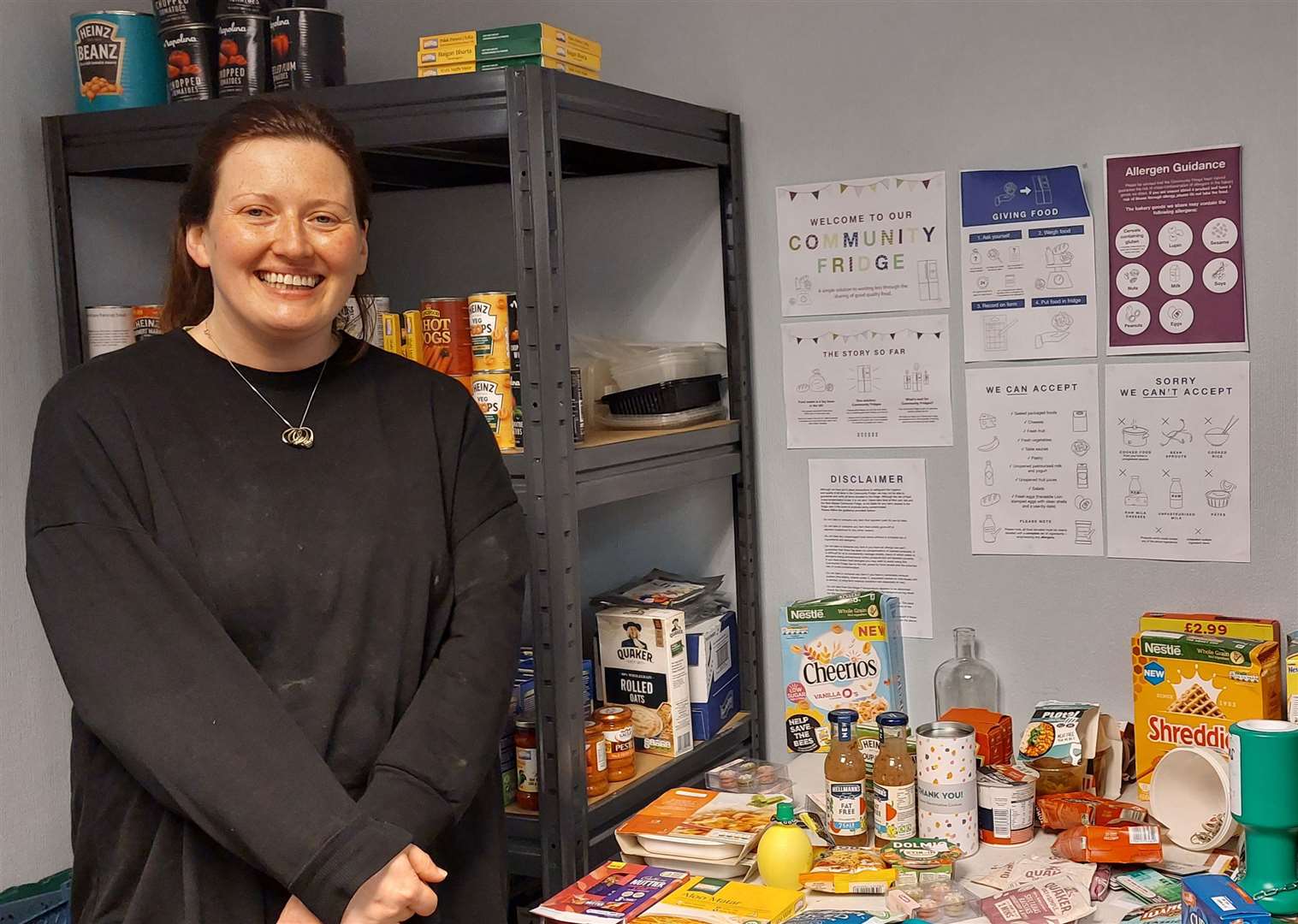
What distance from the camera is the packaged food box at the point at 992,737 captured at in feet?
6.31

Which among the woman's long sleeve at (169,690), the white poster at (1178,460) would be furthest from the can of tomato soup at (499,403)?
the white poster at (1178,460)

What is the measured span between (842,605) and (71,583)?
1.25m

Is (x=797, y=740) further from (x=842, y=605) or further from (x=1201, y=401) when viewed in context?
(x=1201, y=401)

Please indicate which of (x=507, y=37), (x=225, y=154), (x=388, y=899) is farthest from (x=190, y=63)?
(x=388, y=899)

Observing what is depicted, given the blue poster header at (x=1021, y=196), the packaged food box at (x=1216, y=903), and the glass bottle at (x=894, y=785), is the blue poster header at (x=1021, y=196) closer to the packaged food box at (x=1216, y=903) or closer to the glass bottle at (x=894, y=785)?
the glass bottle at (x=894, y=785)

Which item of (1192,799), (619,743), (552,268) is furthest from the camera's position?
(619,743)

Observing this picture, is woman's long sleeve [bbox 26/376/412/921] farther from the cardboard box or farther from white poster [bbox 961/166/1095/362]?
white poster [bbox 961/166/1095/362]

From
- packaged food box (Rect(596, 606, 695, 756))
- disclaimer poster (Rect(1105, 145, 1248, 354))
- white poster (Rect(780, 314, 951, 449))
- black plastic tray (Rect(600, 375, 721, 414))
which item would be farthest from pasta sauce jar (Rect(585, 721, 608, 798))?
disclaimer poster (Rect(1105, 145, 1248, 354))

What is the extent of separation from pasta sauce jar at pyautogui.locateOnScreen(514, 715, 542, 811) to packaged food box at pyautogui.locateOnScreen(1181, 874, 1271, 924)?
916 millimetres

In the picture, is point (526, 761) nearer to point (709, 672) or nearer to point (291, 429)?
point (709, 672)

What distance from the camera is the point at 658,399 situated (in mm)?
2193

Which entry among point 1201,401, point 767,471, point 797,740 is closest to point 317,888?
point 797,740

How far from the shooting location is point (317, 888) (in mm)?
1331

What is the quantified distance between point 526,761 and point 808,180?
1084 mm
